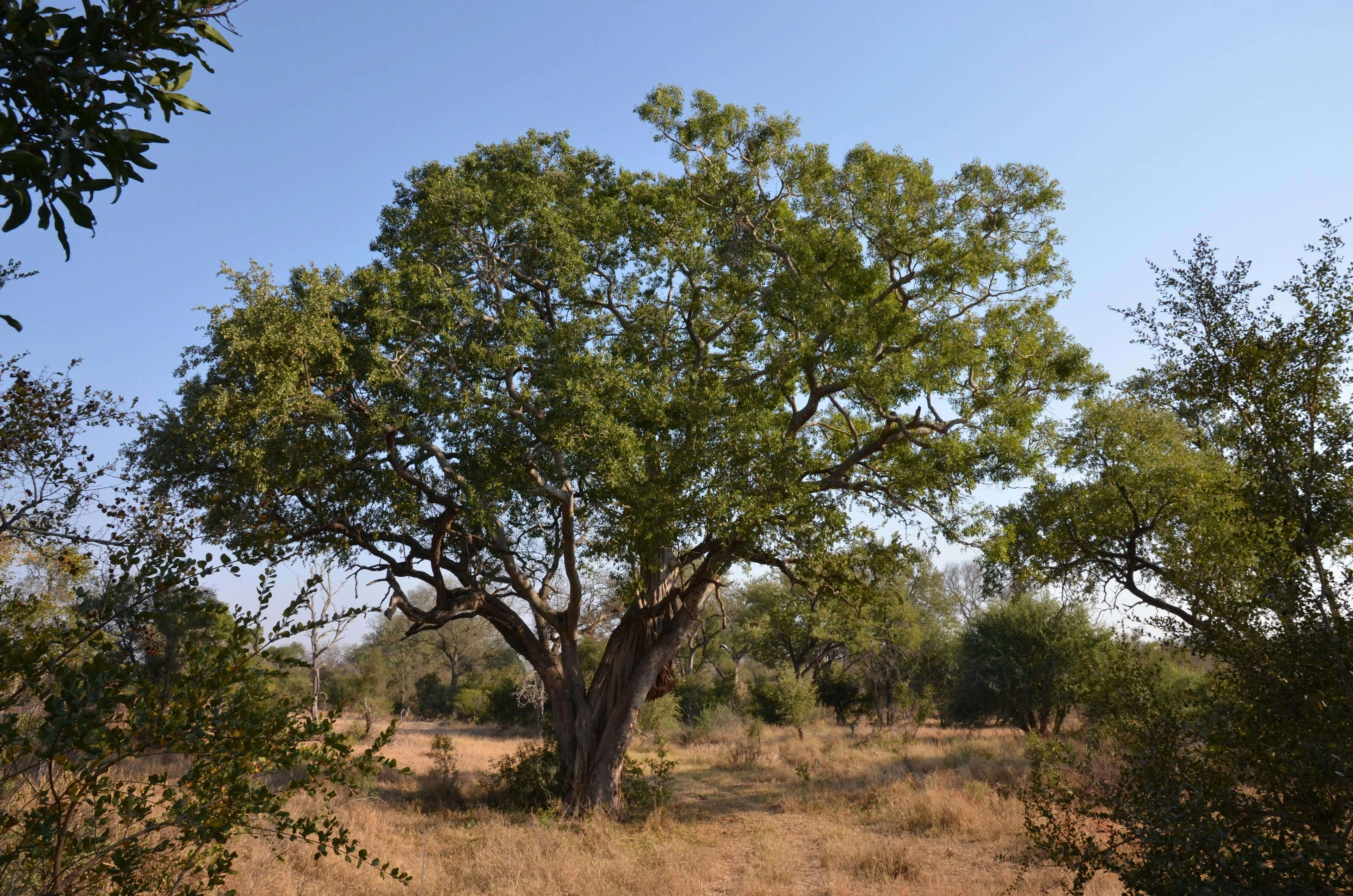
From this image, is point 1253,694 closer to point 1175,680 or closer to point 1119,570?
point 1119,570

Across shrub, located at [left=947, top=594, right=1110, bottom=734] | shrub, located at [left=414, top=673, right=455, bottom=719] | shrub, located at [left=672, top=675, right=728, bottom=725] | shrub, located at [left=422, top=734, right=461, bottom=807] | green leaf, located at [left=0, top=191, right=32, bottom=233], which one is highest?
green leaf, located at [left=0, top=191, right=32, bottom=233]

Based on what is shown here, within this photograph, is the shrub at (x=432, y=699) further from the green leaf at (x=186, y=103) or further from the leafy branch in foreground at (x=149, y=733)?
the green leaf at (x=186, y=103)

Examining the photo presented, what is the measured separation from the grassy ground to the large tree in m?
2.26

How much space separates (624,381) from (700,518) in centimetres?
251

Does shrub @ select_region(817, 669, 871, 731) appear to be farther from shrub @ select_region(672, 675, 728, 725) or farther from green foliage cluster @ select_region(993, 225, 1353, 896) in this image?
green foliage cluster @ select_region(993, 225, 1353, 896)

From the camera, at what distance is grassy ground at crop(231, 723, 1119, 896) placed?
8.30 m

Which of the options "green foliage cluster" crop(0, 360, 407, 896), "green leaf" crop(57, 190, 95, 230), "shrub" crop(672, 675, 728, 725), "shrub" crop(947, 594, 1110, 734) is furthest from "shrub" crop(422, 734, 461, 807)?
"shrub" crop(947, 594, 1110, 734)

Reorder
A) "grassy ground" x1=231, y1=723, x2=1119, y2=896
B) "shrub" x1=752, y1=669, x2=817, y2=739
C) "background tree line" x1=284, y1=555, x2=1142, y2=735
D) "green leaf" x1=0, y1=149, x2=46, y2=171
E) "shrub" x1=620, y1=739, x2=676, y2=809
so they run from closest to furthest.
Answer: "green leaf" x1=0, y1=149, x2=46, y2=171 < "grassy ground" x1=231, y1=723, x2=1119, y2=896 < "shrub" x1=620, y1=739, x2=676, y2=809 < "background tree line" x1=284, y1=555, x2=1142, y2=735 < "shrub" x1=752, y1=669, x2=817, y2=739

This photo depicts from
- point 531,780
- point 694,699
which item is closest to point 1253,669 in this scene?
point 531,780

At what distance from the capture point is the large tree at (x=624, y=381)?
10.4 meters

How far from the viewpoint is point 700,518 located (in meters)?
9.93

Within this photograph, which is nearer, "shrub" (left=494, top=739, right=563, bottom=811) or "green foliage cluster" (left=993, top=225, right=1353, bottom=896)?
"green foliage cluster" (left=993, top=225, right=1353, bottom=896)

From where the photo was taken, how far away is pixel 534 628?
16.3 meters

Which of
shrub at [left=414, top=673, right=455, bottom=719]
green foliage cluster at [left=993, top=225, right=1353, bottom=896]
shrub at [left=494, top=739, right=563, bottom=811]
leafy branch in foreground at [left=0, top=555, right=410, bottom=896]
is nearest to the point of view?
leafy branch in foreground at [left=0, top=555, right=410, bottom=896]
